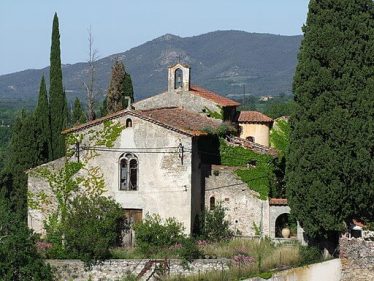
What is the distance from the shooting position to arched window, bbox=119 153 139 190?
112ft

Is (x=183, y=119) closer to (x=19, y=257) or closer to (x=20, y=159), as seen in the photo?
(x=20, y=159)

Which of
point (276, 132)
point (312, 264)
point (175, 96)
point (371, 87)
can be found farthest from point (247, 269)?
point (276, 132)

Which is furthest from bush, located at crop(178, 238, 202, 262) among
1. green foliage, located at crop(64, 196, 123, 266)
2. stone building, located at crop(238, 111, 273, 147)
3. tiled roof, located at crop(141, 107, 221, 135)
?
stone building, located at crop(238, 111, 273, 147)

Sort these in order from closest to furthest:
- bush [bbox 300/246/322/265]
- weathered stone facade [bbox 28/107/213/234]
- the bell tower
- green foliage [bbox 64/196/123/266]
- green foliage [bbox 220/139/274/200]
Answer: bush [bbox 300/246/322/265] → green foliage [bbox 64/196/123/266] → weathered stone facade [bbox 28/107/213/234] → green foliage [bbox 220/139/274/200] → the bell tower

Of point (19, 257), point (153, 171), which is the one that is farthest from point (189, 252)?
point (19, 257)

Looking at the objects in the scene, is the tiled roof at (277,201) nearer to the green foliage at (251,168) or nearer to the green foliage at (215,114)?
Answer: the green foliage at (251,168)

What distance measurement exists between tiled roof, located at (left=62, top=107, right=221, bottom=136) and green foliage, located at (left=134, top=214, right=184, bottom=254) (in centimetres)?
366

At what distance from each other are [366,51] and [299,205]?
576 cm

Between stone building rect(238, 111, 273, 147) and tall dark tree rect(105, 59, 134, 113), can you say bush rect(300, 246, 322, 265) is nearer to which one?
stone building rect(238, 111, 273, 147)

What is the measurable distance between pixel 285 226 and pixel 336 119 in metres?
7.32

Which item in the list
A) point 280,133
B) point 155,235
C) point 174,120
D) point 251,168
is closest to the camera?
point 155,235

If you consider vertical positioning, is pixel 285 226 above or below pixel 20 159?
below

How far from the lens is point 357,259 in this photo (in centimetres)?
2973

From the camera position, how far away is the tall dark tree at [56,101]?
1735 inches
